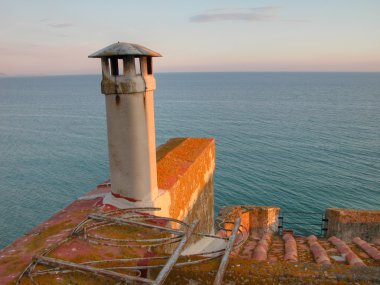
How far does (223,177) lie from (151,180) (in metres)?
30.0

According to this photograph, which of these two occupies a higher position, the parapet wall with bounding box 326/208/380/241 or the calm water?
the parapet wall with bounding box 326/208/380/241

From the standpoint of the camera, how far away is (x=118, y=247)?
641 cm

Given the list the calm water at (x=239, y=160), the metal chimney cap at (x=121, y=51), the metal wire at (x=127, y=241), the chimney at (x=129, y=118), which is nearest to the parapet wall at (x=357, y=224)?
the metal wire at (x=127, y=241)

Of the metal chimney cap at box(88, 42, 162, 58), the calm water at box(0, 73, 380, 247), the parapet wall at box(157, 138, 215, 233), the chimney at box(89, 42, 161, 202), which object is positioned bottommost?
the calm water at box(0, 73, 380, 247)

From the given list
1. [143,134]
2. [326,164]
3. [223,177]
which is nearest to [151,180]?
[143,134]

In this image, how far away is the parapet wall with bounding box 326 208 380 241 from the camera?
1484cm

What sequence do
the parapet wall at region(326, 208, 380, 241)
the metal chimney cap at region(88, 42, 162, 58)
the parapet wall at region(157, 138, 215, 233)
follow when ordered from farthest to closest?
the parapet wall at region(326, 208, 380, 241) → the parapet wall at region(157, 138, 215, 233) → the metal chimney cap at region(88, 42, 162, 58)

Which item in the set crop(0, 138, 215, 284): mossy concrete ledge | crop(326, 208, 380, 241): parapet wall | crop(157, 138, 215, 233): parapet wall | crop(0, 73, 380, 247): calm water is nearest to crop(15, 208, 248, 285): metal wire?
crop(0, 138, 215, 284): mossy concrete ledge

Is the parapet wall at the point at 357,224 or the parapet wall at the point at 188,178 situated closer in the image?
the parapet wall at the point at 188,178

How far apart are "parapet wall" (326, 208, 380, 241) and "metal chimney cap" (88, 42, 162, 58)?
11838mm

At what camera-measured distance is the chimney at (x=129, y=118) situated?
7676 millimetres

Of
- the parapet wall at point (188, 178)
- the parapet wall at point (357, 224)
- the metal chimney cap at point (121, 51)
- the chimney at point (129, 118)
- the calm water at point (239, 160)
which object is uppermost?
the metal chimney cap at point (121, 51)

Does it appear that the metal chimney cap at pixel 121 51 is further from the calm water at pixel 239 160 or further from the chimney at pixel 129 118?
the calm water at pixel 239 160

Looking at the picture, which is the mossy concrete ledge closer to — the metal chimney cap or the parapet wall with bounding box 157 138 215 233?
the parapet wall with bounding box 157 138 215 233
